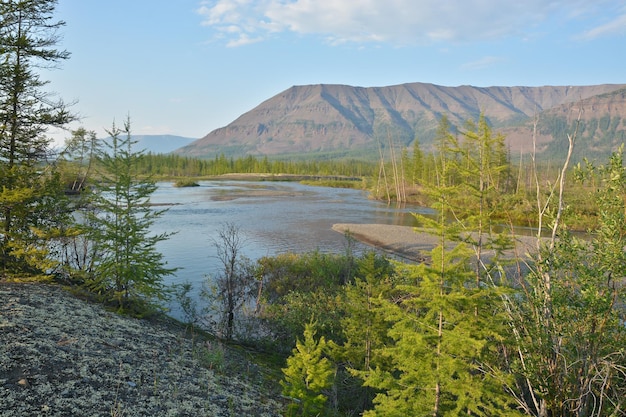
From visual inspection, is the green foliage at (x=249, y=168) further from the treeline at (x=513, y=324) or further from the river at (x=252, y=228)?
the treeline at (x=513, y=324)

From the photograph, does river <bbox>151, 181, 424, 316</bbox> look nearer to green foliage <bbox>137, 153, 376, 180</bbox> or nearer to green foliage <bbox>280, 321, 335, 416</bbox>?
green foliage <bbox>280, 321, 335, 416</bbox>

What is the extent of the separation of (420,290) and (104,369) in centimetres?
656

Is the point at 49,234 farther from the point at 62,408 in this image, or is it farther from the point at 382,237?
the point at 382,237

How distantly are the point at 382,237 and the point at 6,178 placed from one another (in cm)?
2790

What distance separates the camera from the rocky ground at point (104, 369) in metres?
6.89

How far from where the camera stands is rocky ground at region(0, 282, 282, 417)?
6895mm

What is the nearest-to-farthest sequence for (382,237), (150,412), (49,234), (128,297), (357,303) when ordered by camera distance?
(150,412) → (357,303) → (128,297) → (49,234) → (382,237)

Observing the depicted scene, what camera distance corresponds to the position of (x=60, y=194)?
14523 mm

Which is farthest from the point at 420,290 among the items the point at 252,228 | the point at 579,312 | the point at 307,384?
the point at 252,228

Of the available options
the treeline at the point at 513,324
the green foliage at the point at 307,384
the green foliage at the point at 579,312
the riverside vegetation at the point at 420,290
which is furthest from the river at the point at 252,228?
the green foliage at the point at 579,312

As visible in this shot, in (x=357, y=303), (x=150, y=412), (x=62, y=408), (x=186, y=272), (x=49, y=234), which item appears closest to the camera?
(x=62, y=408)

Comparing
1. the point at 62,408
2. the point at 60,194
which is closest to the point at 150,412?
the point at 62,408

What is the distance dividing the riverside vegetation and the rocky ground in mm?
474

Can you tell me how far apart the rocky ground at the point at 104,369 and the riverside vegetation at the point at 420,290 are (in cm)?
47
